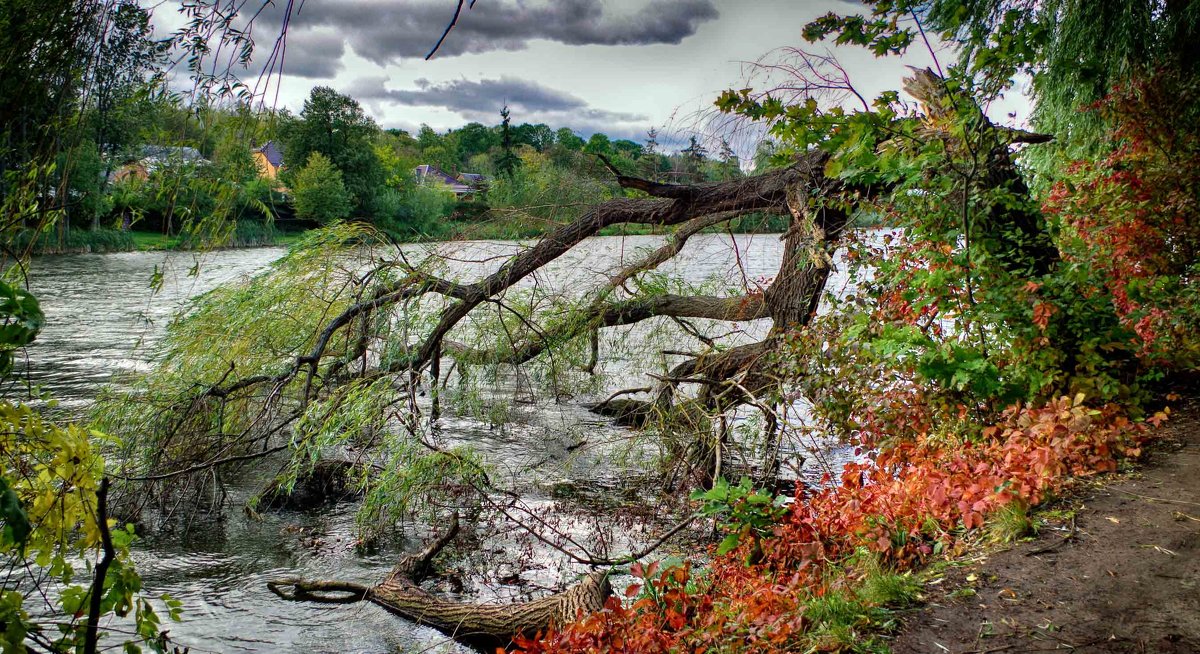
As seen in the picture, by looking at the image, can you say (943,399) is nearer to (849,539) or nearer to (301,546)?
(849,539)

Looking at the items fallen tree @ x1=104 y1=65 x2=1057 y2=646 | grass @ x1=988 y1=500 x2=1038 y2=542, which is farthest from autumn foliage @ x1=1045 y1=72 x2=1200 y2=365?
grass @ x1=988 y1=500 x2=1038 y2=542

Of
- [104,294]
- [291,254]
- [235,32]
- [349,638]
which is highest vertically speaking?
[235,32]

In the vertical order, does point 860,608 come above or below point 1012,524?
below

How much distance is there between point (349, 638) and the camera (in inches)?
201

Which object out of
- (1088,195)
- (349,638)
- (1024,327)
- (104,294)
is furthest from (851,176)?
(104,294)

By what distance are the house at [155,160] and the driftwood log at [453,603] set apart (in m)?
2.97

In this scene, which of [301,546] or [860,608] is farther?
[301,546]

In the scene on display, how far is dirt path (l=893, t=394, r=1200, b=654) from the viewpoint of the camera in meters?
2.88

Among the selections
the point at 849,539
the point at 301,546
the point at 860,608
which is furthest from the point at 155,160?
the point at 301,546

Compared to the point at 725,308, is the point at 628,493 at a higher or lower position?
lower

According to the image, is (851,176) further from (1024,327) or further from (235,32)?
(235,32)

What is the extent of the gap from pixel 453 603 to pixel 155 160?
10.5ft

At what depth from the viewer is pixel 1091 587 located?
3.19 m

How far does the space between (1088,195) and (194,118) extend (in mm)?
6740
